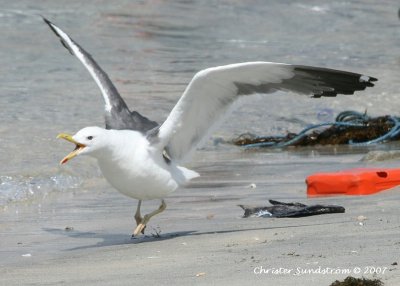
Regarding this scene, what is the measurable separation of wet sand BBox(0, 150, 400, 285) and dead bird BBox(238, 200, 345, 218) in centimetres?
10

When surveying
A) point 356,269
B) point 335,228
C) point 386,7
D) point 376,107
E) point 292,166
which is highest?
point 356,269

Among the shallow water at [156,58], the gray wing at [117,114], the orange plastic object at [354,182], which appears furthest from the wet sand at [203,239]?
the shallow water at [156,58]

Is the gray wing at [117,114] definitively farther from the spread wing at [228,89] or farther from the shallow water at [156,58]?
the shallow water at [156,58]

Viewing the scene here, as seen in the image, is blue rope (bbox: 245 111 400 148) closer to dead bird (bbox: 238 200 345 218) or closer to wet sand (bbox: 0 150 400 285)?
wet sand (bbox: 0 150 400 285)

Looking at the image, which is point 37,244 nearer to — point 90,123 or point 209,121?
point 209,121

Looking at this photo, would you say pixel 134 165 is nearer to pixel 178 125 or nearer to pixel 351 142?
pixel 178 125

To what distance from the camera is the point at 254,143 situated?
37.0 feet

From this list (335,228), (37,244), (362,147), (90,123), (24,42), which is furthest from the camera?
(24,42)

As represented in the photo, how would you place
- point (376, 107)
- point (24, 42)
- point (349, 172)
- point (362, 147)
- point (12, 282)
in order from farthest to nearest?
point (24, 42), point (376, 107), point (362, 147), point (349, 172), point (12, 282)

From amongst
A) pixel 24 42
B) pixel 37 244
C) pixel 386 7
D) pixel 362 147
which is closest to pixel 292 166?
pixel 362 147

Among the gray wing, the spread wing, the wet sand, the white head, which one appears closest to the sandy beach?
the wet sand

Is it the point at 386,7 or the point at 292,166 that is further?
the point at 386,7

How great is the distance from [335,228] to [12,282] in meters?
1.78

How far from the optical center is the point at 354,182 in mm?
7348
